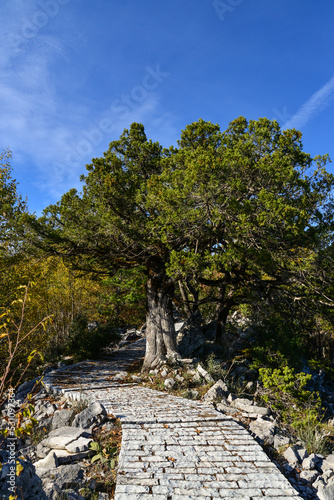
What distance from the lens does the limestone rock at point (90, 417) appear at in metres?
6.21

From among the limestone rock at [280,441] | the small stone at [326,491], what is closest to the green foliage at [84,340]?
the limestone rock at [280,441]

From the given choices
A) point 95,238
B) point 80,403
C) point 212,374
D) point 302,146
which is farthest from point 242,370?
point 302,146

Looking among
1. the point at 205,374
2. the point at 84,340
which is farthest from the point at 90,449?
the point at 84,340

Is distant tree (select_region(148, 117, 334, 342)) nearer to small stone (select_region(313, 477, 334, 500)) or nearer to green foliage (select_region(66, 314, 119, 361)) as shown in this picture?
small stone (select_region(313, 477, 334, 500))

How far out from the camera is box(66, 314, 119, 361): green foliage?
14953 millimetres

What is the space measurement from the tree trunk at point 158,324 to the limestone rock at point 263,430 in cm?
541

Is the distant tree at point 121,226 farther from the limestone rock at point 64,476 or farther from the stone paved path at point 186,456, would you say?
the limestone rock at point 64,476

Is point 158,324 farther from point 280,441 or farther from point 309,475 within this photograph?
point 309,475

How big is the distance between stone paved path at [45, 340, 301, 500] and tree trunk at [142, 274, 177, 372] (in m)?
3.69

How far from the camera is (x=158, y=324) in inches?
482

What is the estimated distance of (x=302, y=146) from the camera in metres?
9.13

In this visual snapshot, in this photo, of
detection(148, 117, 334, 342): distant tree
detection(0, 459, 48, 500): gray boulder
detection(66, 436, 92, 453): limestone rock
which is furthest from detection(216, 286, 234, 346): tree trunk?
detection(0, 459, 48, 500): gray boulder

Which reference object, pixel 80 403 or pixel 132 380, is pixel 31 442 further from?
pixel 132 380

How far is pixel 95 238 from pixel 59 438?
21.3 feet
